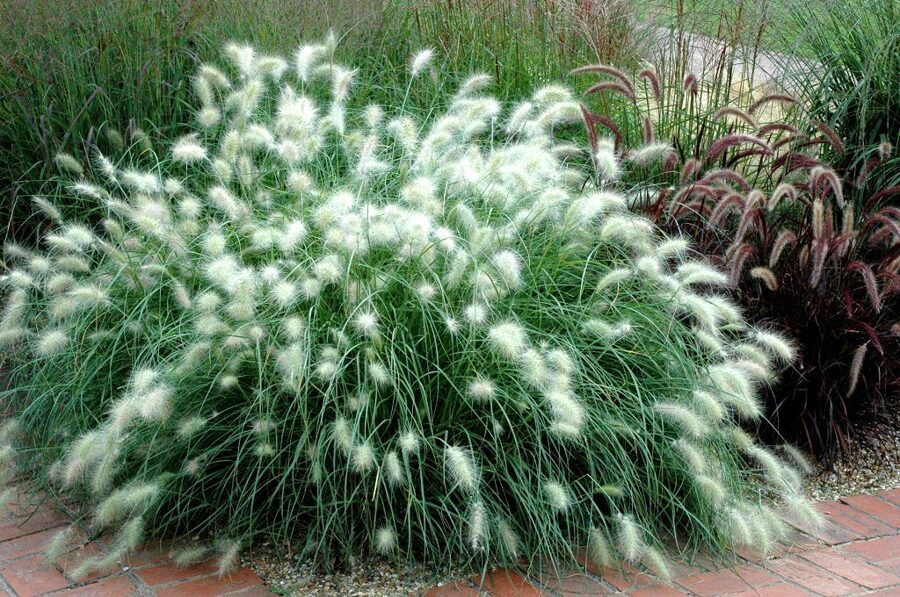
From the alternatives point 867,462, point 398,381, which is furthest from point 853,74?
point 398,381

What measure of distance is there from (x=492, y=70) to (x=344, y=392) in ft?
9.36

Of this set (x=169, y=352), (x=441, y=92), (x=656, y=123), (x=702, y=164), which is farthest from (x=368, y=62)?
(x=169, y=352)

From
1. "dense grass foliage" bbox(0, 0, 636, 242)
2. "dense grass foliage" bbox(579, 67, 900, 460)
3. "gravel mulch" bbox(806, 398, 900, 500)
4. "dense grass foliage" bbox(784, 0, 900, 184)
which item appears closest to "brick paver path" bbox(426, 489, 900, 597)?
"gravel mulch" bbox(806, 398, 900, 500)

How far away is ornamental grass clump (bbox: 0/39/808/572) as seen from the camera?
3059 mm

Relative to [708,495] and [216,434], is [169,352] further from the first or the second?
[708,495]

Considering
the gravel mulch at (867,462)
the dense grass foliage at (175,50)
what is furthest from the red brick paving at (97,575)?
the gravel mulch at (867,462)

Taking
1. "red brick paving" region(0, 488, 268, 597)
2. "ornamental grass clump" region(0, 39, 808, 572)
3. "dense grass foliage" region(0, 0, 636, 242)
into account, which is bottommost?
"red brick paving" region(0, 488, 268, 597)

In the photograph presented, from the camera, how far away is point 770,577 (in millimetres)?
3254

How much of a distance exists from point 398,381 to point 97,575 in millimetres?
1056

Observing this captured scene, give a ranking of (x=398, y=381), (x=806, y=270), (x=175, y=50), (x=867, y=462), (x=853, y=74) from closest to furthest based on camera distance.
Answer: (x=398, y=381), (x=806, y=270), (x=867, y=462), (x=175, y=50), (x=853, y=74)

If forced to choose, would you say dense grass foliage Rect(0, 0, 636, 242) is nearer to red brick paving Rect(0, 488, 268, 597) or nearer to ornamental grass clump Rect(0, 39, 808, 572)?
ornamental grass clump Rect(0, 39, 808, 572)

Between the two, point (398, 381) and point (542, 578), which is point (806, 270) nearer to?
point (542, 578)

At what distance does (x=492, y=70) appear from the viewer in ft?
18.1

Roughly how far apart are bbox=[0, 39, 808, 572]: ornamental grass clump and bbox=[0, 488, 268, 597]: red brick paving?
8 centimetres
